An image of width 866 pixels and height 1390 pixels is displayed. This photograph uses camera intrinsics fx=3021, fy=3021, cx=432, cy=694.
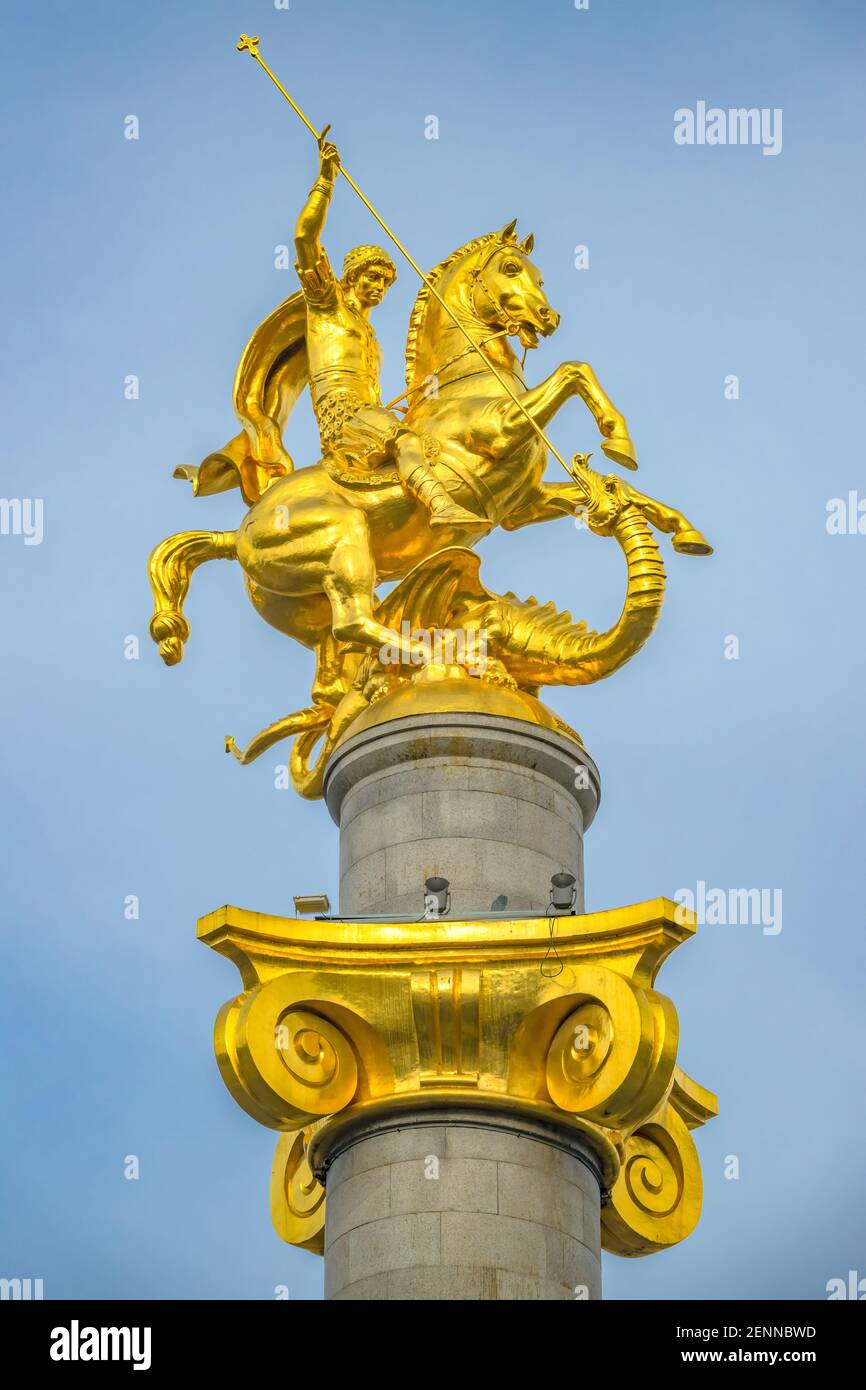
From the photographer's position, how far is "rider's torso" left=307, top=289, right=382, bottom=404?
1505 inches

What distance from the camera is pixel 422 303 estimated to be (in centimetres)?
3853

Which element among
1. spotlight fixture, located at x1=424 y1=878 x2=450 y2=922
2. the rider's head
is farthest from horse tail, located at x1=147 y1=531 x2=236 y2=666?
spotlight fixture, located at x1=424 y1=878 x2=450 y2=922

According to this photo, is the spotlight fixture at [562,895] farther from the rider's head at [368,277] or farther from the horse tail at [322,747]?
the rider's head at [368,277]

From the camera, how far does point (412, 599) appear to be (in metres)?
36.2

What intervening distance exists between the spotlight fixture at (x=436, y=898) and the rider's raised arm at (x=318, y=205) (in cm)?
910

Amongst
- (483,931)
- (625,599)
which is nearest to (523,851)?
(483,931)

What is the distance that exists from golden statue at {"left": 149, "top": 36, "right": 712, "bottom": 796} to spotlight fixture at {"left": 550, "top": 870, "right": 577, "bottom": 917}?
2685mm

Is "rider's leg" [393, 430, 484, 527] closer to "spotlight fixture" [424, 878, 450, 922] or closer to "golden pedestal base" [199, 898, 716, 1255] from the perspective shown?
"spotlight fixture" [424, 878, 450, 922]

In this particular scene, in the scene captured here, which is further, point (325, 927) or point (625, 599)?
point (625, 599)

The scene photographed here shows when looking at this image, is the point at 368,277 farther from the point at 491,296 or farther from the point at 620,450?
the point at 620,450
